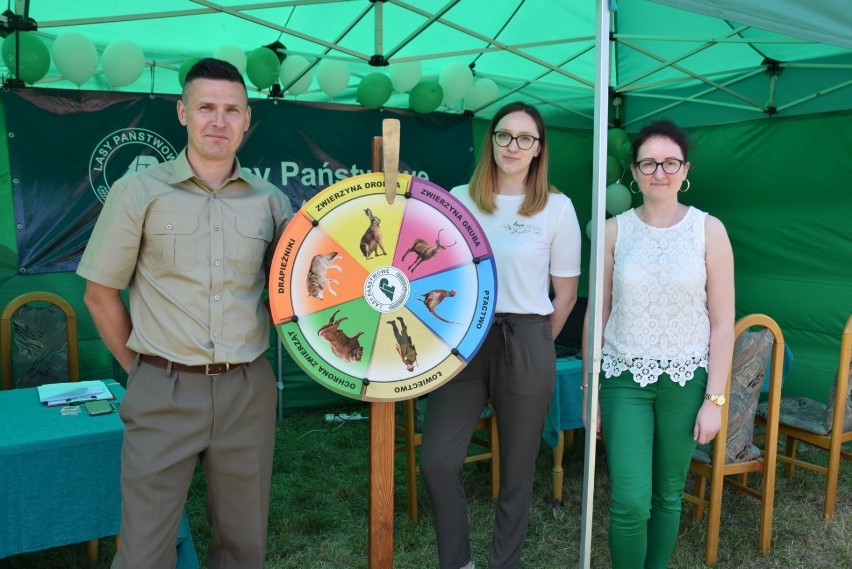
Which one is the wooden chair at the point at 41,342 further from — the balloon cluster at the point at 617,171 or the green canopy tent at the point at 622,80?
the balloon cluster at the point at 617,171

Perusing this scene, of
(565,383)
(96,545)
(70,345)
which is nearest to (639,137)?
(565,383)

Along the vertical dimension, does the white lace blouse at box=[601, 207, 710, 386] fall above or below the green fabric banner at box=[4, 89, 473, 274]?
below

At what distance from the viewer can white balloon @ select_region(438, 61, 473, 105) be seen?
16.1 feet

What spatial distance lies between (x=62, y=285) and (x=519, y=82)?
11.6ft

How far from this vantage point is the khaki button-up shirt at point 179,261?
5.71 feet

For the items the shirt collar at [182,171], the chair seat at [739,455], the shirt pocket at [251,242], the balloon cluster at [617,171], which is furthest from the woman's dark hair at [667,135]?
the balloon cluster at [617,171]

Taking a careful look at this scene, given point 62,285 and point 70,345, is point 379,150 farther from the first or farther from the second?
point 62,285

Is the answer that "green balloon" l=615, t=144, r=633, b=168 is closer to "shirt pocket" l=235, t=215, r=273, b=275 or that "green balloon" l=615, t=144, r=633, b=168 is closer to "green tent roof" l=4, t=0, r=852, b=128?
"green tent roof" l=4, t=0, r=852, b=128

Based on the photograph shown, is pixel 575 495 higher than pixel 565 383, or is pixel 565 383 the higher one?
pixel 565 383

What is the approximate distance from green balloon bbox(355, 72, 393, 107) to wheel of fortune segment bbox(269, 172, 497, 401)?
3.01m

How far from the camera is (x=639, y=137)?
7.18 ft

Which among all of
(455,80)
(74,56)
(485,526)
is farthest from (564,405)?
(74,56)

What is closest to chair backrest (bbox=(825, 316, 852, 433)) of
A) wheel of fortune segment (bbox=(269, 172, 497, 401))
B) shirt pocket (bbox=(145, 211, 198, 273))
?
wheel of fortune segment (bbox=(269, 172, 497, 401))

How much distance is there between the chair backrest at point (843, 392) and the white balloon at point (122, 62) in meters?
3.93
